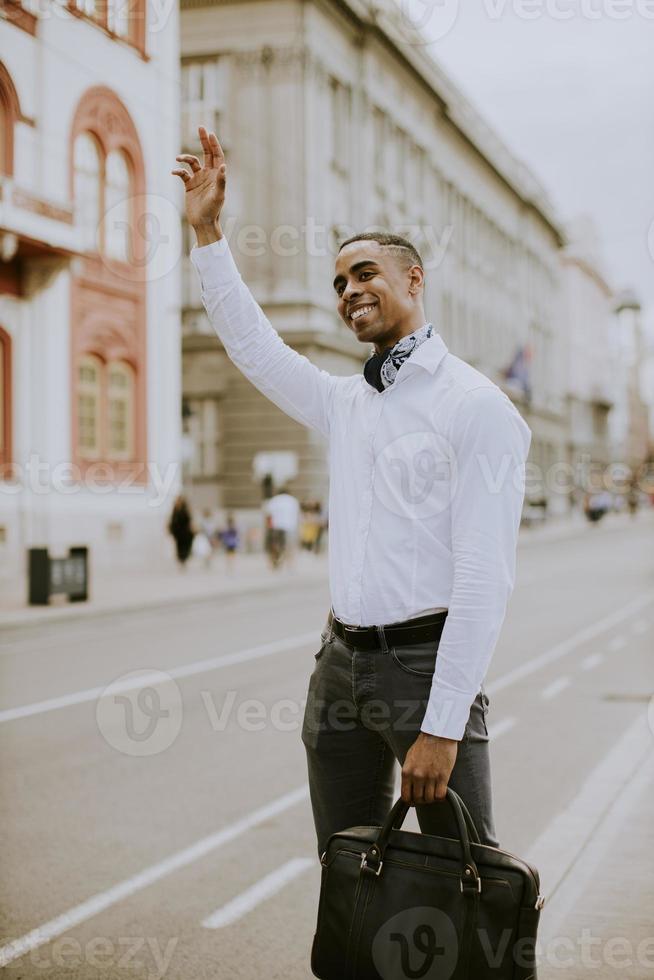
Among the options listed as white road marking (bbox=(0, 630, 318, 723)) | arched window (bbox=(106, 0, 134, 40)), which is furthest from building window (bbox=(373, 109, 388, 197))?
arched window (bbox=(106, 0, 134, 40))

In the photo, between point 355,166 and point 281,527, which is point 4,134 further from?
point 281,527

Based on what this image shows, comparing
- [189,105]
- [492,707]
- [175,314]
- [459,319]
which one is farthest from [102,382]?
[492,707]

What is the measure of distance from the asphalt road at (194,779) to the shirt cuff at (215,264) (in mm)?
2189

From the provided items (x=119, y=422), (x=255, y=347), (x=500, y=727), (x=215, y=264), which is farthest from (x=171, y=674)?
(x=119, y=422)

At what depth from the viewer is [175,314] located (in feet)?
80.8

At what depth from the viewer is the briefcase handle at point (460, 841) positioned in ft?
7.60

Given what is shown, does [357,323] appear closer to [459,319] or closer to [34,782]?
[34,782]

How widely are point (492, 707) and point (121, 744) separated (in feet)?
9.12

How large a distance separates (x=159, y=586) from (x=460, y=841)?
19.0 metres

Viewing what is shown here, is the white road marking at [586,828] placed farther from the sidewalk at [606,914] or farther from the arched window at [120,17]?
the arched window at [120,17]

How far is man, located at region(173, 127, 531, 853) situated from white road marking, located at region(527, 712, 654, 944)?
1587 mm

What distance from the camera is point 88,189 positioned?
73.0 feet

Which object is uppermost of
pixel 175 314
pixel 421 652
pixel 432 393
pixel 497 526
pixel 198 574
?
pixel 175 314

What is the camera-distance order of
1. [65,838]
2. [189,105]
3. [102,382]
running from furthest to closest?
[102,382] < [189,105] < [65,838]
